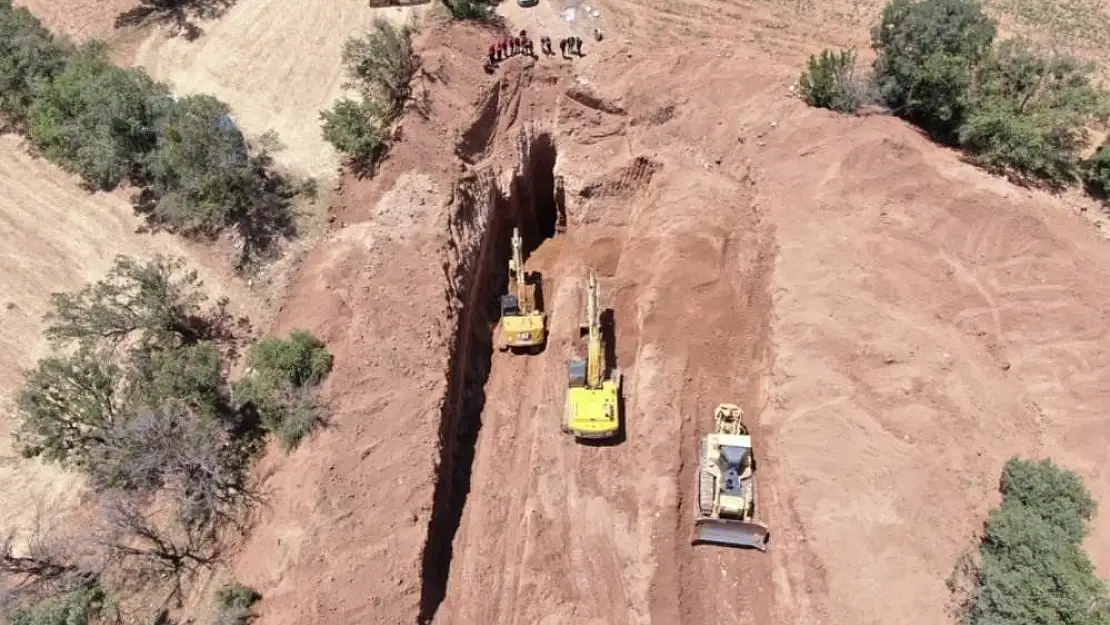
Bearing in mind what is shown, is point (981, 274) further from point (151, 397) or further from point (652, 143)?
point (151, 397)

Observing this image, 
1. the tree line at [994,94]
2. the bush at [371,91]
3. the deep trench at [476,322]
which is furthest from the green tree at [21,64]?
the tree line at [994,94]

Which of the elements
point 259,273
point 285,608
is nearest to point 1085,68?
point 259,273

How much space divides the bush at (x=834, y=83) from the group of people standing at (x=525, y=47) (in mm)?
9488

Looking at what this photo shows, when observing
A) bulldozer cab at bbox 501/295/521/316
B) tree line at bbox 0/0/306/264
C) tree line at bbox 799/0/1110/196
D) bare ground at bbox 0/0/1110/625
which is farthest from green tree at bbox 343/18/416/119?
tree line at bbox 799/0/1110/196

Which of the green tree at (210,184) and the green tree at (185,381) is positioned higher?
the green tree at (210,184)

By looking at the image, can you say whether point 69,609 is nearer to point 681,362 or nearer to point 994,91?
point 681,362

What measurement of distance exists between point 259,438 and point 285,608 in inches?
199

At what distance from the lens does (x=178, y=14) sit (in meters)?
30.4

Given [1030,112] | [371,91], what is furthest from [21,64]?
[1030,112]

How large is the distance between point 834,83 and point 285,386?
21.9m

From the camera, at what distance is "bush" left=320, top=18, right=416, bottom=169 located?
24906 mm

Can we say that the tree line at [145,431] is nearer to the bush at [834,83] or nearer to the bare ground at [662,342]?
the bare ground at [662,342]

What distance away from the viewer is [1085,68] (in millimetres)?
23844

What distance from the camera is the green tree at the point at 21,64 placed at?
25828 mm
